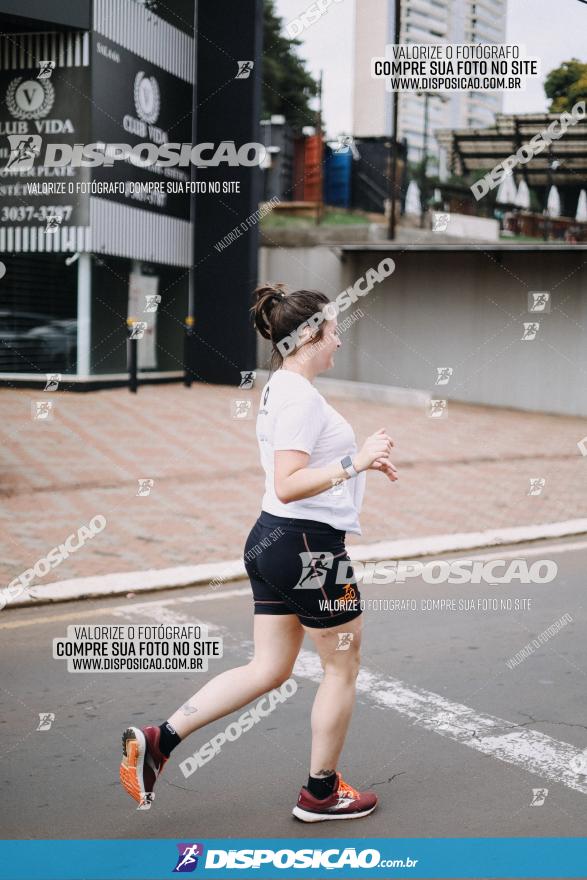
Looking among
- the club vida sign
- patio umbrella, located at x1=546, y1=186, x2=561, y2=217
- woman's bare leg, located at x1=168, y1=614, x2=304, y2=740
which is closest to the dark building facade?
the club vida sign

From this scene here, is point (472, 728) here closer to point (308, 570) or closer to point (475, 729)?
point (475, 729)

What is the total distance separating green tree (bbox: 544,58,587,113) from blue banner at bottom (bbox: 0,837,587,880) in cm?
1442

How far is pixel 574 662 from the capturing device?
18.3 ft

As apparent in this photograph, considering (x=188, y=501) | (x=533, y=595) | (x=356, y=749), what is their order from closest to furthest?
(x=356, y=749) < (x=533, y=595) < (x=188, y=501)

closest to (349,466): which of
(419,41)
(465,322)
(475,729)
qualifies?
(475,729)

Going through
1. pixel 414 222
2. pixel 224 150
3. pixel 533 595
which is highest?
pixel 224 150

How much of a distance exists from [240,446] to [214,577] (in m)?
6.61

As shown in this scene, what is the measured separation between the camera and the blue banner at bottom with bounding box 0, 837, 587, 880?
10.7ft

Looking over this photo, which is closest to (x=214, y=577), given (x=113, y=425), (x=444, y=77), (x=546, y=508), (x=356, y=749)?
(x=356, y=749)

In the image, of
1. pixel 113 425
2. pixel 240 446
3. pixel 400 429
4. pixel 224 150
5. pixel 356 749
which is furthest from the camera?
pixel 224 150

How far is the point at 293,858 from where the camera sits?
3357 millimetres

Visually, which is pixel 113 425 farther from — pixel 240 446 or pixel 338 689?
pixel 338 689

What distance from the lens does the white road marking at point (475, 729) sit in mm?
4117

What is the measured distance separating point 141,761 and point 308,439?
1265 millimetres
